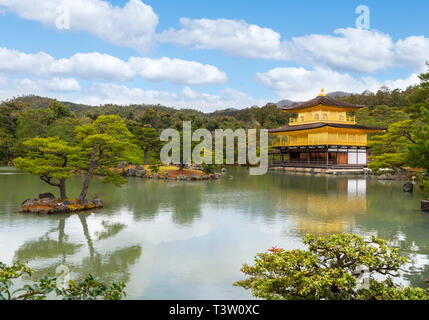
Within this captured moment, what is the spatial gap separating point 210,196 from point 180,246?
908 cm

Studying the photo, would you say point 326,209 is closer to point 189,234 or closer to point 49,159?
point 189,234

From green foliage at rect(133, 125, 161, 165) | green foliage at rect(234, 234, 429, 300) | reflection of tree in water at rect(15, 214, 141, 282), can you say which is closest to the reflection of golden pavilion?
green foliage at rect(234, 234, 429, 300)

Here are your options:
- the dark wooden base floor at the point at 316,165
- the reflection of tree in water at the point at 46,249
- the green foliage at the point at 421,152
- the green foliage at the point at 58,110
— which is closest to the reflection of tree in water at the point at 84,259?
the reflection of tree in water at the point at 46,249

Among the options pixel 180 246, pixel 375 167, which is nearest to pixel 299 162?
pixel 375 167

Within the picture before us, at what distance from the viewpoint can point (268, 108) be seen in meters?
72.1

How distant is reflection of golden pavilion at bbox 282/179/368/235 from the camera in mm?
10312

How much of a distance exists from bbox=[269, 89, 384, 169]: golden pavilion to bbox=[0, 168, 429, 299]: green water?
695 inches

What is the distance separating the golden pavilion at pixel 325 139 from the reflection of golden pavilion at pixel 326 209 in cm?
1527

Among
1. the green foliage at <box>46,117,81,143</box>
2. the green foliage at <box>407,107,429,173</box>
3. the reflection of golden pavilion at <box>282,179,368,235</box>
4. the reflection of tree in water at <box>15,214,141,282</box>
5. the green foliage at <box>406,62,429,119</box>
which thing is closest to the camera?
the reflection of tree in water at <box>15,214,141,282</box>

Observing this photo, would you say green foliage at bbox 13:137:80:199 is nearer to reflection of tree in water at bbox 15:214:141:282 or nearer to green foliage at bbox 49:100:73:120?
reflection of tree in water at bbox 15:214:141:282

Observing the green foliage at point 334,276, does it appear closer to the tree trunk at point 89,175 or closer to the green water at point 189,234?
the green water at point 189,234

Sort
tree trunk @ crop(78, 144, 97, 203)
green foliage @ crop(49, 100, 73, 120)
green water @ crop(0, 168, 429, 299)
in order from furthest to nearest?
green foliage @ crop(49, 100, 73, 120) < tree trunk @ crop(78, 144, 97, 203) < green water @ crop(0, 168, 429, 299)

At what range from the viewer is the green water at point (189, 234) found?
6355 mm

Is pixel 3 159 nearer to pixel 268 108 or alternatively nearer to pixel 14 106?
pixel 14 106
